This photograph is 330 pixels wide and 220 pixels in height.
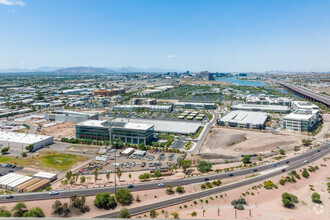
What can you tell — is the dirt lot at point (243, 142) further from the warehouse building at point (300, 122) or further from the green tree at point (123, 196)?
the green tree at point (123, 196)

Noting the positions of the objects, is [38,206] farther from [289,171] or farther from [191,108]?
[191,108]

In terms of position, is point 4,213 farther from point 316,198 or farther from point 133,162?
point 316,198

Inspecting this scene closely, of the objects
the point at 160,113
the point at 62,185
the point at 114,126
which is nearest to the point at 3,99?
the point at 160,113

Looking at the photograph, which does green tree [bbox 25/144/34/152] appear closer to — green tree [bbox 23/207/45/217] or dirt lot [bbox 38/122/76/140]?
dirt lot [bbox 38/122/76/140]

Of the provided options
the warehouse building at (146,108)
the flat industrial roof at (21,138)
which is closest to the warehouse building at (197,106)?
the warehouse building at (146,108)

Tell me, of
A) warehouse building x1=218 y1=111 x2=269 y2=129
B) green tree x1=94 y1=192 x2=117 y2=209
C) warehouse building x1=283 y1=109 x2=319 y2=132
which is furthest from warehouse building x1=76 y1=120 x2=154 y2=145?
warehouse building x1=283 y1=109 x2=319 y2=132
